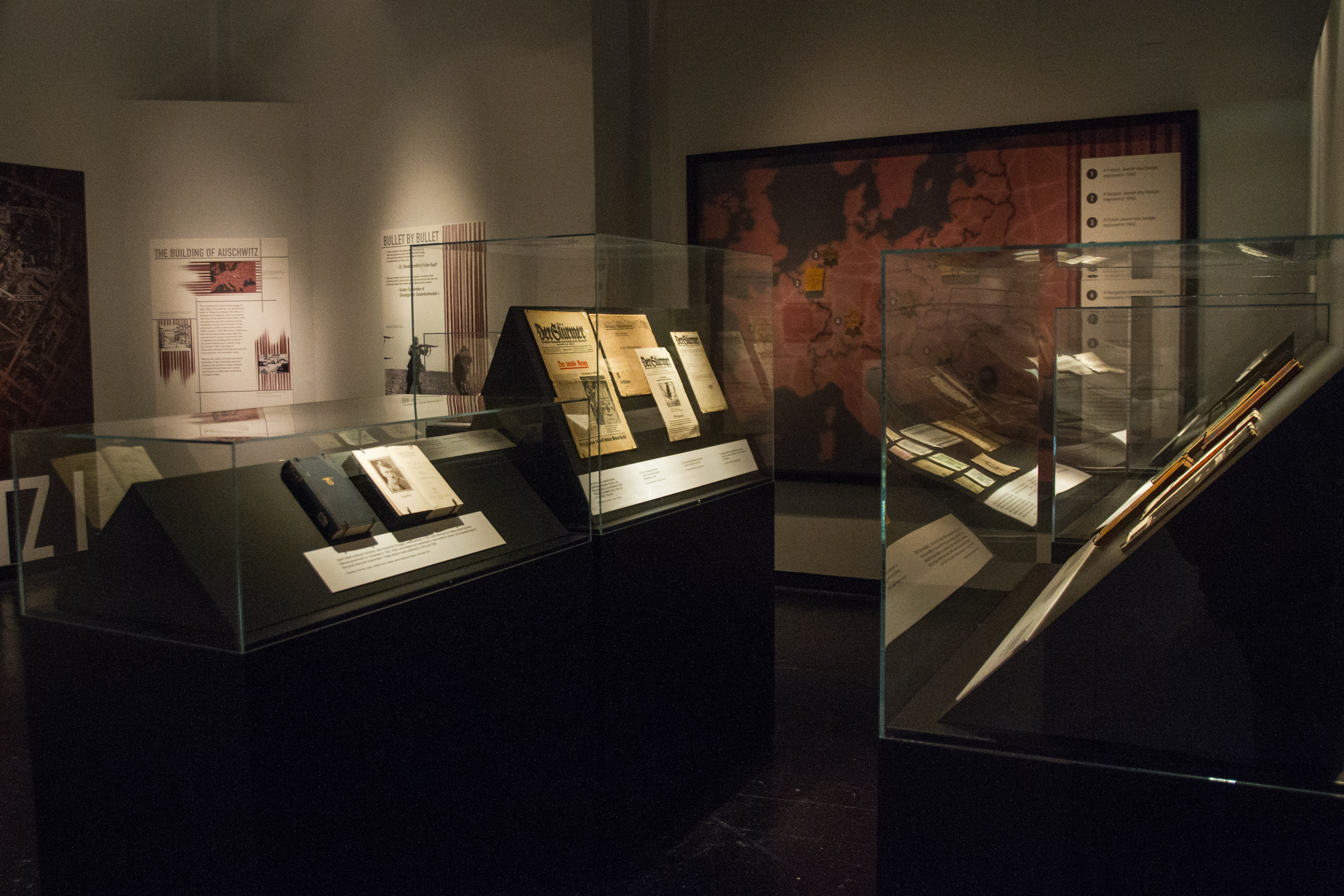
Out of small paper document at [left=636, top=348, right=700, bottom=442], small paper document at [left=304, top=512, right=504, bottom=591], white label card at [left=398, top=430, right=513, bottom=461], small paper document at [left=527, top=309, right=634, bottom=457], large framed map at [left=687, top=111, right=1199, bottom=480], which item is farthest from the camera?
large framed map at [left=687, top=111, right=1199, bottom=480]

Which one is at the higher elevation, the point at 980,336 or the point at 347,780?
the point at 980,336

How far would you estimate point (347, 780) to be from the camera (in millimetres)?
1875

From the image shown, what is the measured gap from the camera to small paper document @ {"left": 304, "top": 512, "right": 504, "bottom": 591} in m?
1.94

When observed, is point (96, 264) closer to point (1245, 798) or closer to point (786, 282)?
point (786, 282)

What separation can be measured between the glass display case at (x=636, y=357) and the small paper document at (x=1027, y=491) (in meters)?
1.23

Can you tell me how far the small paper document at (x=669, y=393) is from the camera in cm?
296

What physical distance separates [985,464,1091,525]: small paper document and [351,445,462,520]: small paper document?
3.95 feet

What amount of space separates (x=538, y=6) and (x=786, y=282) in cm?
205

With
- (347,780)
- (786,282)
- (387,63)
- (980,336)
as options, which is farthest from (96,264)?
(980,336)

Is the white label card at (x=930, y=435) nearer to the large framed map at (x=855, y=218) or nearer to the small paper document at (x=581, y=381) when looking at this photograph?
the small paper document at (x=581, y=381)

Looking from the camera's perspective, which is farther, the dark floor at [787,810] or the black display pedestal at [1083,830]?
the dark floor at [787,810]

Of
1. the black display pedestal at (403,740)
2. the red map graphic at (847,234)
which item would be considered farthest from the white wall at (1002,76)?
the black display pedestal at (403,740)

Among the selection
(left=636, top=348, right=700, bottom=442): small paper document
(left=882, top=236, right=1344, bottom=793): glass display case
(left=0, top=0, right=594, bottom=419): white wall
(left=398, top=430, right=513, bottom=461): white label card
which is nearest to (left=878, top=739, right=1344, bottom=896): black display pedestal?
(left=882, top=236, right=1344, bottom=793): glass display case

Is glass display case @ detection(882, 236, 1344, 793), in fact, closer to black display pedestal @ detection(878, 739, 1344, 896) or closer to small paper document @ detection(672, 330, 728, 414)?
black display pedestal @ detection(878, 739, 1344, 896)
